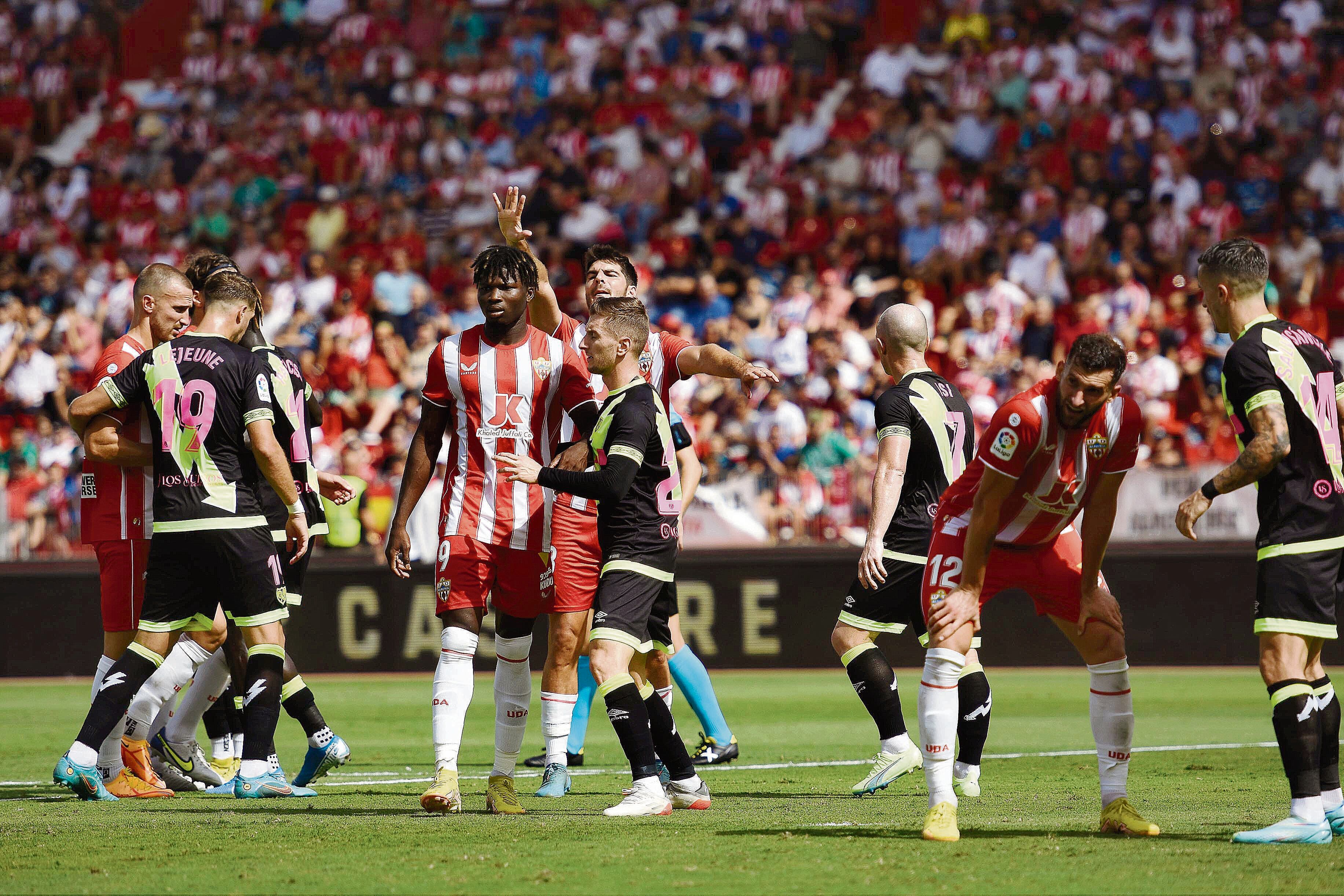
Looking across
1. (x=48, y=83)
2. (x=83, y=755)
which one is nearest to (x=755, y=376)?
(x=83, y=755)

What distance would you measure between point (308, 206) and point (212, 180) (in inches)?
76.9

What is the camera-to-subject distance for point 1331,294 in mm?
18469

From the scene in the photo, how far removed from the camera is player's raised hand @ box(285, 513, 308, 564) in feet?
26.0

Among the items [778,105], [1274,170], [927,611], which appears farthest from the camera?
[778,105]

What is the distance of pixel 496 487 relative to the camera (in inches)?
286

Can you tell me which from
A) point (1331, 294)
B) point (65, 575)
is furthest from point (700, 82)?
point (65, 575)

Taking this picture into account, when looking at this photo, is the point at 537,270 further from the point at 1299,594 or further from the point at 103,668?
the point at 1299,594

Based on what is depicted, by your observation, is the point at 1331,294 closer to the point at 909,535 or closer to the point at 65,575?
the point at 909,535

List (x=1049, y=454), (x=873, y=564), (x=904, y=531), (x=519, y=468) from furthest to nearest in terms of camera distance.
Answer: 1. (x=904, y=531)
2. (x=873, y=564)
3. (x=519, y=468)
4. (x=1049, y=454)

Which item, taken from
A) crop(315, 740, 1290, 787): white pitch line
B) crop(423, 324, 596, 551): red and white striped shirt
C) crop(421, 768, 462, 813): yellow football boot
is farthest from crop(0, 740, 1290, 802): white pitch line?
crop(423, 324, 596, 551): red and white striped shirt

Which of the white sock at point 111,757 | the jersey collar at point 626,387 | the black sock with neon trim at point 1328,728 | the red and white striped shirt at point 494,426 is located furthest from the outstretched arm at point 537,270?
the black sock with neon trim at point 1328,728

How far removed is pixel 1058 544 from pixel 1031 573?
0.19 meters

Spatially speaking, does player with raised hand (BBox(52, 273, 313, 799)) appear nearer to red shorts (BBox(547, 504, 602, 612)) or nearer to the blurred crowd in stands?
red shorts (BBox(547, 504, 602, 612))

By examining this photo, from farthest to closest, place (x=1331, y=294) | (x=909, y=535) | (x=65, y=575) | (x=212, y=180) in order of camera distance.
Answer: (x=212, y=180) → (x=1331, y=294) → (x=65, y=575) → (x=909, y=535)
